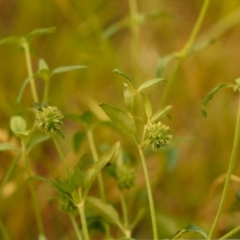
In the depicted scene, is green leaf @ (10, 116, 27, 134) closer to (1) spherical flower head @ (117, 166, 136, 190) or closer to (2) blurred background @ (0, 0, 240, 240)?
(1) spherical flower head @ (117, 166, 136, 190)

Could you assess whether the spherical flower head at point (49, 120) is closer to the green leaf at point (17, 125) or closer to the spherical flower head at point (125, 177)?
the green leaf at point (17, 125)

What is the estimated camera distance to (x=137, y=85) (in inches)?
42.2

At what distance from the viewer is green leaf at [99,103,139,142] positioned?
0.64m

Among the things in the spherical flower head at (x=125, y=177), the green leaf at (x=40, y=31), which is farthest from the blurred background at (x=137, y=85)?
the green leaf at (x=40, y=31)

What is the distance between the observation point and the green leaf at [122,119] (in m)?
0.64

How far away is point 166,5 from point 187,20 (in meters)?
0.08

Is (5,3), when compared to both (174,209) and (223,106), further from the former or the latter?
(174,209)

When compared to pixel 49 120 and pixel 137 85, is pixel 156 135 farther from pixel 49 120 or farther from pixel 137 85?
pixel 137 85

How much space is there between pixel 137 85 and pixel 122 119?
0.44 meters

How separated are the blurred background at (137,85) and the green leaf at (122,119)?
1.10 ft

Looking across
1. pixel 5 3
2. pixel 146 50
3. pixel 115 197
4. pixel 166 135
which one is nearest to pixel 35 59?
pixel 5 3

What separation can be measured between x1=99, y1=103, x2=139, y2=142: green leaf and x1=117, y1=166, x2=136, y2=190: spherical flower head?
0.62 feet

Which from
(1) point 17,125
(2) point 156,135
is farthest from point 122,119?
(1) point 17,125

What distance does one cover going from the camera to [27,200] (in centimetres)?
121
